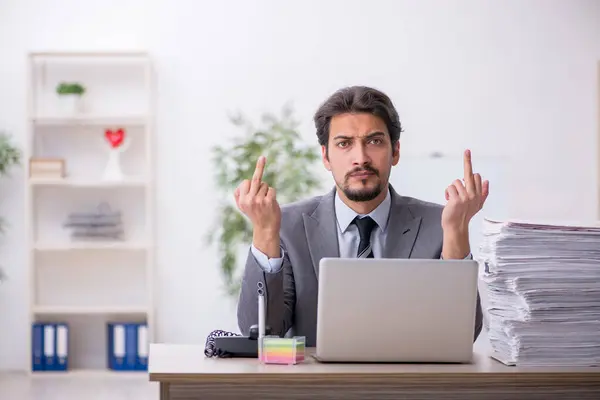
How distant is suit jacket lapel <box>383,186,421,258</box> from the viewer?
2979mm

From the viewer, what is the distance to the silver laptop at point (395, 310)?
2.27 m

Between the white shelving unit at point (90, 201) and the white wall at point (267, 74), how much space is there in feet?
0.39

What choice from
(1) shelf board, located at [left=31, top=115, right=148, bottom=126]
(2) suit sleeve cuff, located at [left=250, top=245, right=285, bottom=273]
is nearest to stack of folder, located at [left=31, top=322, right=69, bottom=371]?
(1) shelf board, located at [left=31, top=115, right=148, bottom=126]

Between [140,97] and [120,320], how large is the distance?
153 centimetres

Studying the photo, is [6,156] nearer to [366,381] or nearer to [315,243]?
[315,243]

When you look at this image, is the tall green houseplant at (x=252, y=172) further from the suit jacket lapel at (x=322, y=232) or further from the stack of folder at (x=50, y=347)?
the suit jacket lapel at (x=322, y=232)

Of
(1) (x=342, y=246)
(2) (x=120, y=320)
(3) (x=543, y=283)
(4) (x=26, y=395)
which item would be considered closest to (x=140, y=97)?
(2) (x=120, y=320)

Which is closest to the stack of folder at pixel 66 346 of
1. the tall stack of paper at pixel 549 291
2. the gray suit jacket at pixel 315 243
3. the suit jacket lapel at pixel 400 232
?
the gray suit jacket at pixel 315 243

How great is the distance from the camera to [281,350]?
2.28 metres

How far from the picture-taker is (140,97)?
6613 mm

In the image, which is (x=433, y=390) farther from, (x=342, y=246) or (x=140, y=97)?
(x=140, y=97)

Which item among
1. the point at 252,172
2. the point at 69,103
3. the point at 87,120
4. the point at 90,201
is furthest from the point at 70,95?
the point at 252,172

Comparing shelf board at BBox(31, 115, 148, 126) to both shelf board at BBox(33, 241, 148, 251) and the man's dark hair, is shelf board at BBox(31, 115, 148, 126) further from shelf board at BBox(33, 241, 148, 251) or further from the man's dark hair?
the man's dark hair

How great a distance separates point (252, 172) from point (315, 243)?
334cm
